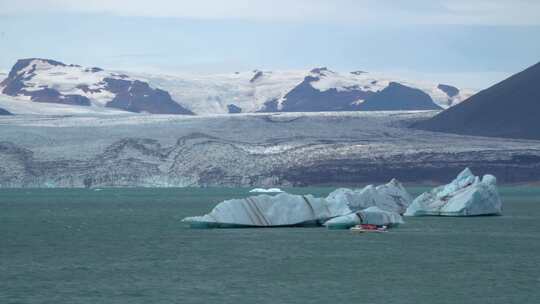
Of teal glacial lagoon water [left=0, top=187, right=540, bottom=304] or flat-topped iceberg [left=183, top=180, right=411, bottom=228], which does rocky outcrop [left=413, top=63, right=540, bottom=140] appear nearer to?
flat-topped iceberg [left=183, top=180, right=411, bottom=228]

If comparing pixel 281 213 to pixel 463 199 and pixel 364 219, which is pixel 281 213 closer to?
pixel 364 219

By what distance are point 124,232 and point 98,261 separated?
14.6m

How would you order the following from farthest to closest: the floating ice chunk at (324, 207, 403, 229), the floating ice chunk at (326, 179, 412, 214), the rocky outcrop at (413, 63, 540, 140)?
the rocky outcrop at (413, 63, 540, 140) → the floating ice chunk at (326, 179, 412, 214) → the floating ice chunk at (324, 207, 403, 229)

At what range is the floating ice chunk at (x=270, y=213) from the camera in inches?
2164

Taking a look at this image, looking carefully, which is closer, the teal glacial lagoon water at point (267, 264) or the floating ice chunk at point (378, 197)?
the teal glacial lagoon water at point (267, 264)

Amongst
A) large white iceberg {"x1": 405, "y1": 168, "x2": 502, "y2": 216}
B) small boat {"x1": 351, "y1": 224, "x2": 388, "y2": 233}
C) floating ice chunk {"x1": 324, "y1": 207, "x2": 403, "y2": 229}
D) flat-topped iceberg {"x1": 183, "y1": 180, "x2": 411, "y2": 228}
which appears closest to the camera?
A: flat-topped iceberg {"x1": 183, "y1": 180, "x2": 411, "y2": 228}

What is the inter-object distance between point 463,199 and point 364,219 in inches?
482

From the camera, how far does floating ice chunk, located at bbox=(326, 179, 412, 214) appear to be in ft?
212

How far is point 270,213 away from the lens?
5659 centimetres

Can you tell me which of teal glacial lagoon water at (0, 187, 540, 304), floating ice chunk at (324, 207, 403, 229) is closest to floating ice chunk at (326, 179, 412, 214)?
teal glacial lagoon water at (0, 187, 540, 304)

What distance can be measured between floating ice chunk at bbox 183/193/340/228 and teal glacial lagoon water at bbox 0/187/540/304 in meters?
0.54

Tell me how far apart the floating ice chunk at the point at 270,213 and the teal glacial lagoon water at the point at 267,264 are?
0.54 m

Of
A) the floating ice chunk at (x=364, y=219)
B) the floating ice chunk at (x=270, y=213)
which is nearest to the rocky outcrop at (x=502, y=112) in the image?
the floating ice chunk at (x=364, y=219)

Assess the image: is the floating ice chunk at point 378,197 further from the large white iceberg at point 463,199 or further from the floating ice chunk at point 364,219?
the floating ice chunk at point 364,219
